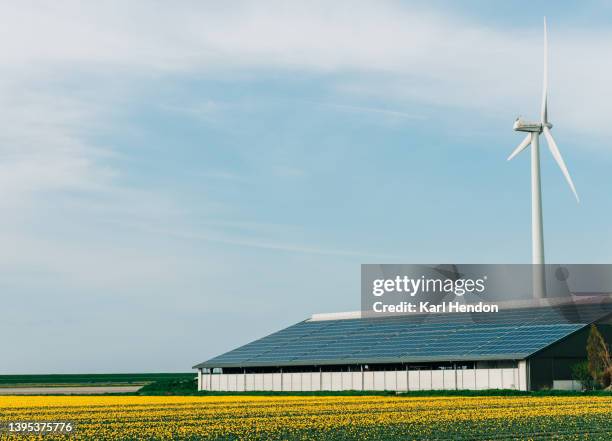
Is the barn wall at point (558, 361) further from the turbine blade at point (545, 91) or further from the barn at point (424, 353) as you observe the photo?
the turbine blade at point (545, 91)

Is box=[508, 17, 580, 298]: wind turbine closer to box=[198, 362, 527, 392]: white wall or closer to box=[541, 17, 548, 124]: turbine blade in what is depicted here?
box=[541, 17, 548, 124]: turbine blade

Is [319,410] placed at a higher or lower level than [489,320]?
lower

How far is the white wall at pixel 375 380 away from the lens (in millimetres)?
97375

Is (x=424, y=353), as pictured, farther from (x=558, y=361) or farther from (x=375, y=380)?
(x=558, y=361)

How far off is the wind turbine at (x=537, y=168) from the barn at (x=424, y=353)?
5.39 meters

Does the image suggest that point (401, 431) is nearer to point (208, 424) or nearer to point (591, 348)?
point (208, 424)

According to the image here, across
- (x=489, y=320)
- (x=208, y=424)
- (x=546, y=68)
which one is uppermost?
(x=546, y=68)

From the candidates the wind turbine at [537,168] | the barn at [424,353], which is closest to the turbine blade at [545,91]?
the wind turbine at [537,168]

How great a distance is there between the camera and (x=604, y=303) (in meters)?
106

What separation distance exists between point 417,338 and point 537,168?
1043 inches

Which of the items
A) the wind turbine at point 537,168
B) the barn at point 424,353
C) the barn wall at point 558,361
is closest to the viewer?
the barn wall at point 558,361

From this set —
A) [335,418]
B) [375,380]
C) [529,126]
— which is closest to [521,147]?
[529,126]

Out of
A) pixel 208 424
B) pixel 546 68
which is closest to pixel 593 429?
pixel 208 424

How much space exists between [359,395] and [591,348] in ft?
76.9
